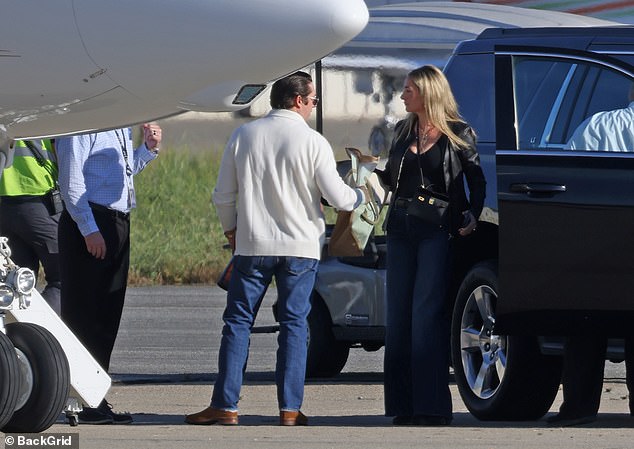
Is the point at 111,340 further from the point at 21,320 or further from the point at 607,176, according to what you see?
the point at 607,176

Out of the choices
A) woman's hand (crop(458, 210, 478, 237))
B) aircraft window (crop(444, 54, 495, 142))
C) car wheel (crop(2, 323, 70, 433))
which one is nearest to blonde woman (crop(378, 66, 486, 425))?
woman's hand (crop(458, 210, 478, 237))

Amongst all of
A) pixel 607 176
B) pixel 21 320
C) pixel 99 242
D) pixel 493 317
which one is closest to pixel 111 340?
pixel 99 242

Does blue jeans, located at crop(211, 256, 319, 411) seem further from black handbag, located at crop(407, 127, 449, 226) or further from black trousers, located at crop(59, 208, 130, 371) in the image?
black trousers, located at crop(59, 208, 130, 371)

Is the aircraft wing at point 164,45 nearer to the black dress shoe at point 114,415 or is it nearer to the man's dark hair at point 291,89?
the man's dark hair at point 291,89

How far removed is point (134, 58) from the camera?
7.53 m

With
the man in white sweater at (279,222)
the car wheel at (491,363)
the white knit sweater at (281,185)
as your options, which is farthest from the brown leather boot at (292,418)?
the car wheel at (491,363)

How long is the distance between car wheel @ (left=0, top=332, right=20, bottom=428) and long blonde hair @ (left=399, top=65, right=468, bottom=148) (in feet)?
7.28

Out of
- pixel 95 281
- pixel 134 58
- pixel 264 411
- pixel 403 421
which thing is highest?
pixel 134 58

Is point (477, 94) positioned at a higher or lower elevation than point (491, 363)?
higher

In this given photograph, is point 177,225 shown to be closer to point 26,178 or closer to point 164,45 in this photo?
point 26,178

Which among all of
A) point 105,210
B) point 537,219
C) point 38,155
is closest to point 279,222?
point 105,210

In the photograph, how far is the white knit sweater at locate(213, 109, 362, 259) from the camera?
8859mm

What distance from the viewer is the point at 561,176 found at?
8.71 m

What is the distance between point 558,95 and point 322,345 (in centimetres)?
271
